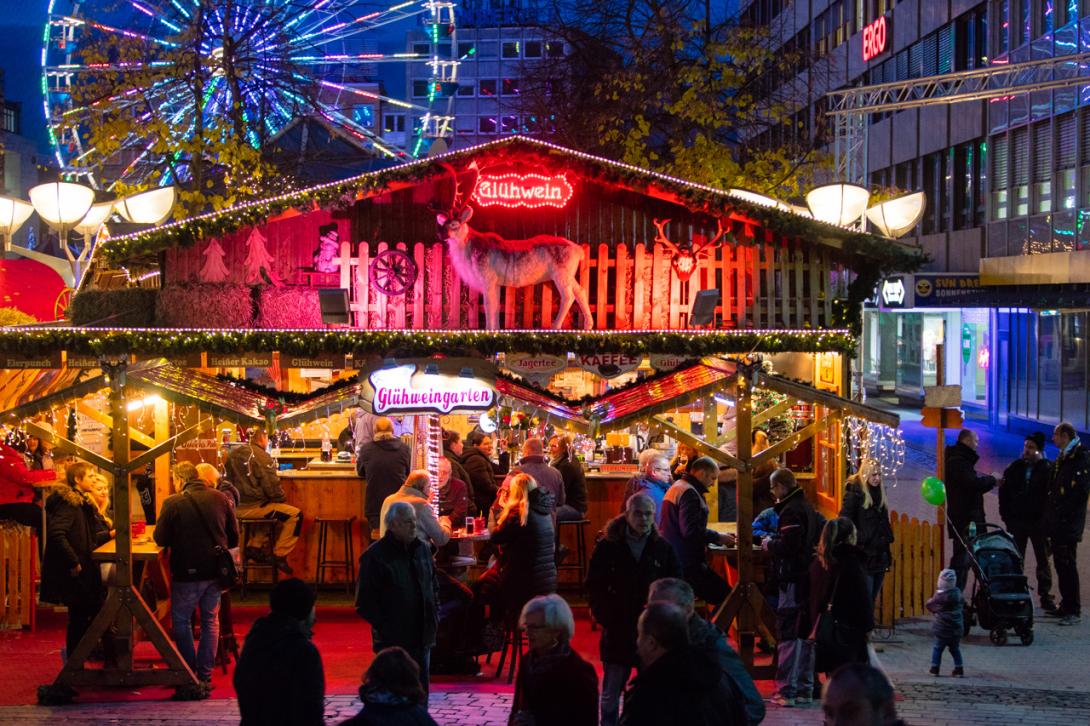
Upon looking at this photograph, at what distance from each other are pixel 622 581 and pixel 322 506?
631 cm

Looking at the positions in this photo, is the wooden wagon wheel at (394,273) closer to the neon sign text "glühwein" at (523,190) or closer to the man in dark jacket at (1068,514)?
the neon sign text "glühwein" at (523,190)

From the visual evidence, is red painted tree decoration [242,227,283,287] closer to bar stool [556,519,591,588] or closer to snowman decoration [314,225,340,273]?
snowman decoration [314,225,340,273]

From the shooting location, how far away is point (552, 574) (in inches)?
406

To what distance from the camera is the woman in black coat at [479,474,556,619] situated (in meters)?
10.1

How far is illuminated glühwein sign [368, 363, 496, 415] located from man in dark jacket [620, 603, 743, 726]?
19.2 ft

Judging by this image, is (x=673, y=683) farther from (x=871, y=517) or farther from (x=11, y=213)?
(x=11, y=213)

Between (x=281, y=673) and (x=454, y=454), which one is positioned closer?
(x=281, y=673)

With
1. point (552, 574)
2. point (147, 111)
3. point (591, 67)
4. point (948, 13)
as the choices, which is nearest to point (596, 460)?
point (552, 574)

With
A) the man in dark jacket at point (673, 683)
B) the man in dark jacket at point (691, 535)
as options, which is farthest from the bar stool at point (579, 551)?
the man in dark jacket at point (673, 683)

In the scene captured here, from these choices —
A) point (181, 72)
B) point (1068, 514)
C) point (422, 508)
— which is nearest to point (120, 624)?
point (422, 508)

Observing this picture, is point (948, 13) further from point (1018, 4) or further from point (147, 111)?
point (147, 111)

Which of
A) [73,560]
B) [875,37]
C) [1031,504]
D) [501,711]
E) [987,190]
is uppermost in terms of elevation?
[875,37]

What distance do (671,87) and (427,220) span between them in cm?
1580

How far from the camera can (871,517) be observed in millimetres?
10898
